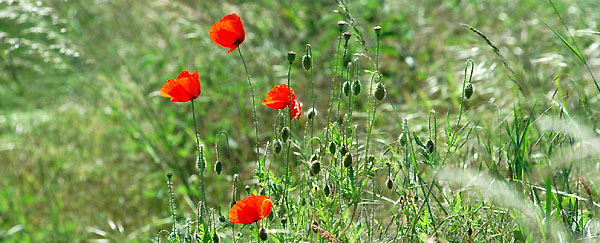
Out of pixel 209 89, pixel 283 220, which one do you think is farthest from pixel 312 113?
pixel 209 89

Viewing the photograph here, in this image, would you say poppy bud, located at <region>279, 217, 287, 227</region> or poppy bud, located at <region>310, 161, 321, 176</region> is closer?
poppy bud, located at <region>310, 161, 321, 176</region>

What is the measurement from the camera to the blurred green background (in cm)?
281

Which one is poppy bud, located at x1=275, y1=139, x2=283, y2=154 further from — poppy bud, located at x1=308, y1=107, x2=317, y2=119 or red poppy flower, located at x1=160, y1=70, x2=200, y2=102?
red poppy flower, located at x1=160, y1=70, x2=200, y2=102

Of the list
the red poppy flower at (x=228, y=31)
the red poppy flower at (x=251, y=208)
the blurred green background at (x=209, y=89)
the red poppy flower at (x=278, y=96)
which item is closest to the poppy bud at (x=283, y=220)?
the red poppy flower at (x=251, y=208)

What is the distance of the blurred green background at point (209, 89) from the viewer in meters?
2.81

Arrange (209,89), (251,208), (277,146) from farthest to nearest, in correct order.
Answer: (209,89), (277,146), (251,208)

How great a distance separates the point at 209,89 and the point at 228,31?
1.66 metres

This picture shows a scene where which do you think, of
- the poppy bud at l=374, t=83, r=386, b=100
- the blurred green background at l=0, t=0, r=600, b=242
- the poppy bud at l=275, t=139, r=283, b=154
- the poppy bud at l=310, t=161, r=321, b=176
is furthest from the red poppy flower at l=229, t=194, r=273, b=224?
the blurred green background at l=0, t=0, r=600, b=242

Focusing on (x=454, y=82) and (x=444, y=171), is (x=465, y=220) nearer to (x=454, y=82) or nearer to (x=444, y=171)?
(x=444, y=171)

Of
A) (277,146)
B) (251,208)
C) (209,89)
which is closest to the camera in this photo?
(251,208)

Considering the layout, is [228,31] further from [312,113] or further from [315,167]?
[315,167]

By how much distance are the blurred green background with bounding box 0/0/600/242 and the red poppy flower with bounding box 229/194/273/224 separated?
1.28 metres

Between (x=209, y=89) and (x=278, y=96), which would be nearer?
(x=278, y=96)

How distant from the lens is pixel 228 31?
1.54 meters
